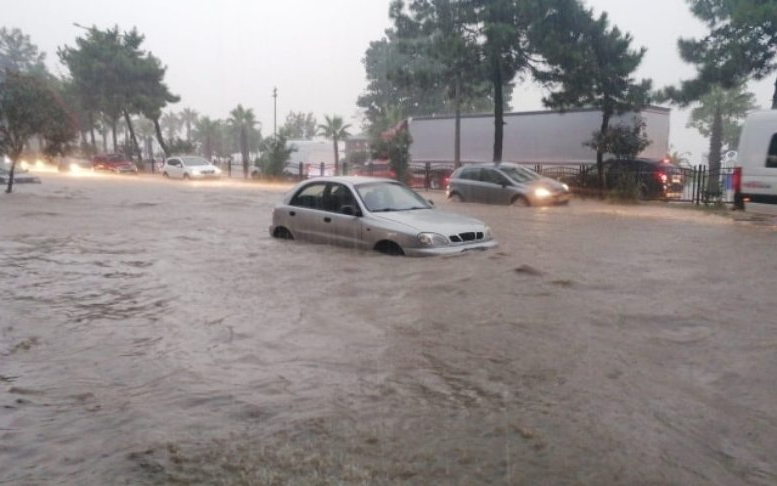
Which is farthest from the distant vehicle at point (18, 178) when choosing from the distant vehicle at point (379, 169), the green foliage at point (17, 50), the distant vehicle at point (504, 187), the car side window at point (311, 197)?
the green foliage at point (17, 50)

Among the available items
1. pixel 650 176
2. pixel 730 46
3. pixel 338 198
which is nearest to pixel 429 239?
pixel 338 198

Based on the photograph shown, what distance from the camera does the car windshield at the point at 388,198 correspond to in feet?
33.3

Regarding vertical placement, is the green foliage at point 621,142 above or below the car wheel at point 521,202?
above

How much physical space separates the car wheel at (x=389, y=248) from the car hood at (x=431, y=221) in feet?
1.06

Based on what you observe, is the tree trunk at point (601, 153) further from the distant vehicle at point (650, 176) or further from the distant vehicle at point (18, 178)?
the distant vehicle at point (18, 178)

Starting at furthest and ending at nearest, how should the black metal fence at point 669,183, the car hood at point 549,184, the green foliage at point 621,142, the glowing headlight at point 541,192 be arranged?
the green foliage at point 621,142 < the black metal fence at point 669,183 < the car hood at point 549,184 < the glowing headlight at point 541,192

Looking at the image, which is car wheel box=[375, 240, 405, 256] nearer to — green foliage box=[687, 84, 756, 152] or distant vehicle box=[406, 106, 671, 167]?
distant vehicle box=[406, 106, 671, 167]

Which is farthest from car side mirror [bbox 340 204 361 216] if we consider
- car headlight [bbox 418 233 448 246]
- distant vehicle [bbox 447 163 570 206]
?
distant vehicle [bbox 447 163 570 206]

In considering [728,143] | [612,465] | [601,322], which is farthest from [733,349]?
[728,143]

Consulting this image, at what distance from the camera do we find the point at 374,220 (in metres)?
9.84

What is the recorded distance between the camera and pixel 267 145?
34688 millimetres

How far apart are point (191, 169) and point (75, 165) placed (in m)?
19.6

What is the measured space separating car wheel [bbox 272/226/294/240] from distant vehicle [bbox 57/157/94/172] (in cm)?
4192

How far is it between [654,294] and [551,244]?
4080mm
